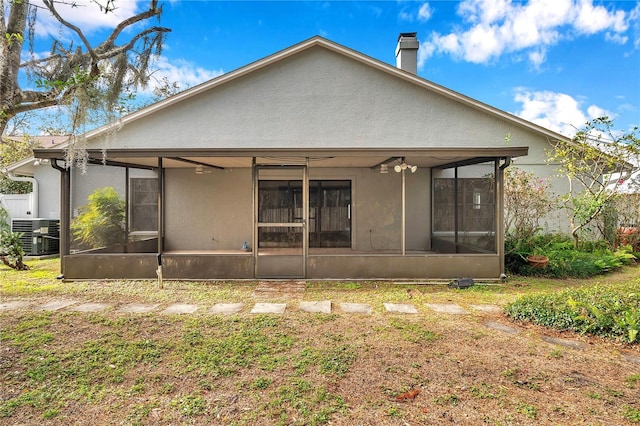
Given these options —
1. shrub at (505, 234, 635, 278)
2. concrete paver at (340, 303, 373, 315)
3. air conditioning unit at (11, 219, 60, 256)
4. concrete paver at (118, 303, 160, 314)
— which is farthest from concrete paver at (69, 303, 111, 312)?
shrub at (505, 234, 635, 278)

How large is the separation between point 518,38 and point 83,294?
16776mm

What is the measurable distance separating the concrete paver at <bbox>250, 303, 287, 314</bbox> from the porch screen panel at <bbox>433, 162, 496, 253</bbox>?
4.43m

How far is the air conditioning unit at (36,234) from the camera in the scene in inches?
374

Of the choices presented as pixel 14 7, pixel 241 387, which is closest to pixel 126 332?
pixel 241 387

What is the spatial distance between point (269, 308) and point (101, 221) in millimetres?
5279

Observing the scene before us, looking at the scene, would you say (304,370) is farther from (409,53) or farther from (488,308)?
(409,53)

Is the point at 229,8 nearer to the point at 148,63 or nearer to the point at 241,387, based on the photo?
the point at 148,63

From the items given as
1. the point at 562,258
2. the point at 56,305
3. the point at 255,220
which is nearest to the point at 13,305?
the point at 56,305

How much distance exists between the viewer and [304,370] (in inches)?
128

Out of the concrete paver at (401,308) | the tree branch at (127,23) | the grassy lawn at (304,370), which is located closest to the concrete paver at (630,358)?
the grassy lawn at (304,370)

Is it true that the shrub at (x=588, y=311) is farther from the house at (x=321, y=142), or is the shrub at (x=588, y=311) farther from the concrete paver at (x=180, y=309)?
the concrete paver at (x=180, y=309)

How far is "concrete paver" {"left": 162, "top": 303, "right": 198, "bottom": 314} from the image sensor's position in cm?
502

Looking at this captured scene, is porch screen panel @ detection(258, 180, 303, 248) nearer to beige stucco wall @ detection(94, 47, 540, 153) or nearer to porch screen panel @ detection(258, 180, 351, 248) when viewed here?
porch screen panel @ detection(258, 180, 351, 248)

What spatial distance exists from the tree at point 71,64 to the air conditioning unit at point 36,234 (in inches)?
271
